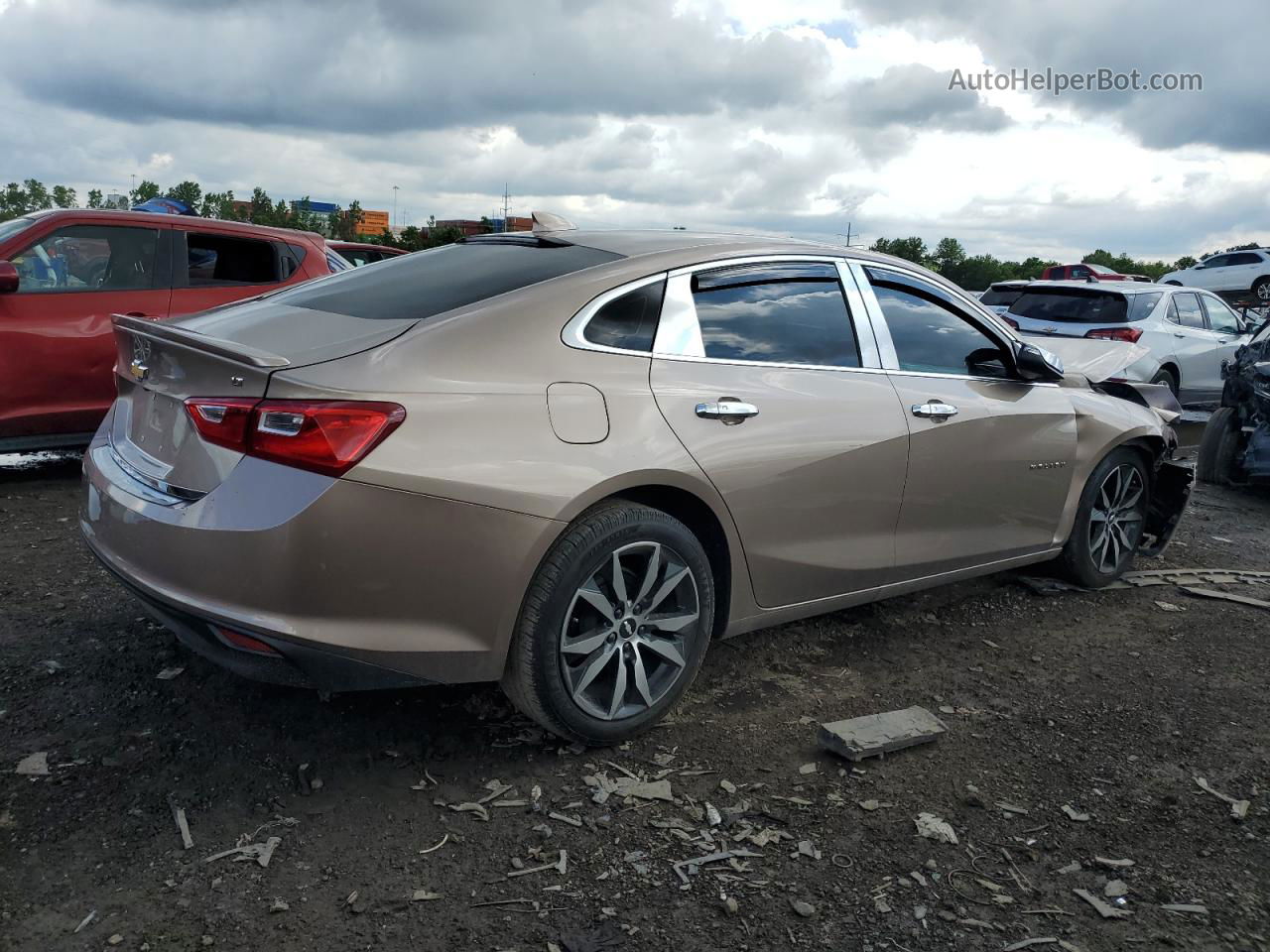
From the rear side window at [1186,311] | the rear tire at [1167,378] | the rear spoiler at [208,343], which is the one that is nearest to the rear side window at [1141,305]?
the rear side window at [1186,311]

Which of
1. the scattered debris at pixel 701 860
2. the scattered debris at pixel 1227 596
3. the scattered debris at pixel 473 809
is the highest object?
the scattered debris at pixel 1227 596

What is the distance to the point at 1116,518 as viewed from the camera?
5457 mm

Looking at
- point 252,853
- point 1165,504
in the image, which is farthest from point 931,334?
point 252,853

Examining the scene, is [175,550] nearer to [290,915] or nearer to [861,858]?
[290,915]

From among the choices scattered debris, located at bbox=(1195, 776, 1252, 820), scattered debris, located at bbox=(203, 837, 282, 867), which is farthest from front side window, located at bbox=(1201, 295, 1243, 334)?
scattered debris, located at bbox=(203, 837, 282, 867)

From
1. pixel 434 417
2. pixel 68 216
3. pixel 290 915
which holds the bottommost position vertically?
pixel 290 915

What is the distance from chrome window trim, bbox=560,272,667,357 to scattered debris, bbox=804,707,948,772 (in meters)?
1.40

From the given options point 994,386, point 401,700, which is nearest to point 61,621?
point 401,700

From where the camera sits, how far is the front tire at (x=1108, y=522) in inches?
206

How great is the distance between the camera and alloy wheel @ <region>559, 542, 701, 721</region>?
3275 millimetres

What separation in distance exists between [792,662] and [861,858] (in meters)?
1.44

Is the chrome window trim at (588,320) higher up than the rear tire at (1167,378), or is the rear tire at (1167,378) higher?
the chrome window trim at (588,320)

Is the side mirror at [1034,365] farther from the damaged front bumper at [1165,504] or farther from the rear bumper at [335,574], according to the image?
the rear bumper at [335,574]

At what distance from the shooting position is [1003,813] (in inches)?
126
